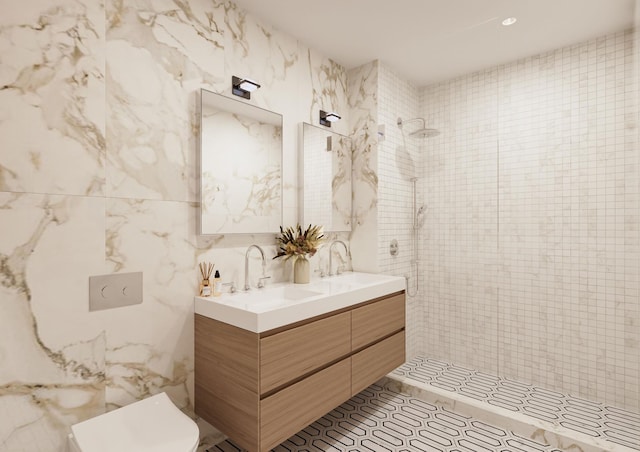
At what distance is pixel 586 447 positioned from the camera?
1.92m

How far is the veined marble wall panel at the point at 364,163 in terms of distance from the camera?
287 centimetres

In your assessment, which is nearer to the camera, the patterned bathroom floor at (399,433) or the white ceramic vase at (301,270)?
the patterned bathroom floor at (399,433)

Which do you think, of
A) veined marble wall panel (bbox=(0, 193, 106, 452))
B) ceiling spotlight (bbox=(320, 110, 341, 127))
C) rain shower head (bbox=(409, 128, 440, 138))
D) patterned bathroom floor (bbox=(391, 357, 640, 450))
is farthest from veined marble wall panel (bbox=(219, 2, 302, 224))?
patterned bathroom floor (bbox=(391, 357, 640, 450))

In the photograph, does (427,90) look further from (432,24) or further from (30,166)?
(30,166)

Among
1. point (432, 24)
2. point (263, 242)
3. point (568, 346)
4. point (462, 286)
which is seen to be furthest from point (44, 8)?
point (568, 346)

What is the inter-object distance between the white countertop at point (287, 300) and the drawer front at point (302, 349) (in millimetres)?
65

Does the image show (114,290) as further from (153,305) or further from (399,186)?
(399,186)

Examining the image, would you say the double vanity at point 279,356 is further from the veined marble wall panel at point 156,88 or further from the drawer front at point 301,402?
the veined marble wall panel at point 156,88

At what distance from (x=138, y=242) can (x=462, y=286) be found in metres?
2.65

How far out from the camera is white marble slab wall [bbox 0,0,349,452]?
1.36 meters

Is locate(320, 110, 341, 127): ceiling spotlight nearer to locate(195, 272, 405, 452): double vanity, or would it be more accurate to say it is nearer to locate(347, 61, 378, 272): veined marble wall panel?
locate(347, 61, 378, 272): veined marble wall panel

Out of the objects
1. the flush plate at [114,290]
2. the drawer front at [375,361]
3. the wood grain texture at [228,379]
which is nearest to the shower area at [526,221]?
the drawer front at [375,361]

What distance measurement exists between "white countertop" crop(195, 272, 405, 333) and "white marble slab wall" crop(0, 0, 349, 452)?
0.19 m

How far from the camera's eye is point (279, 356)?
1647 mm
